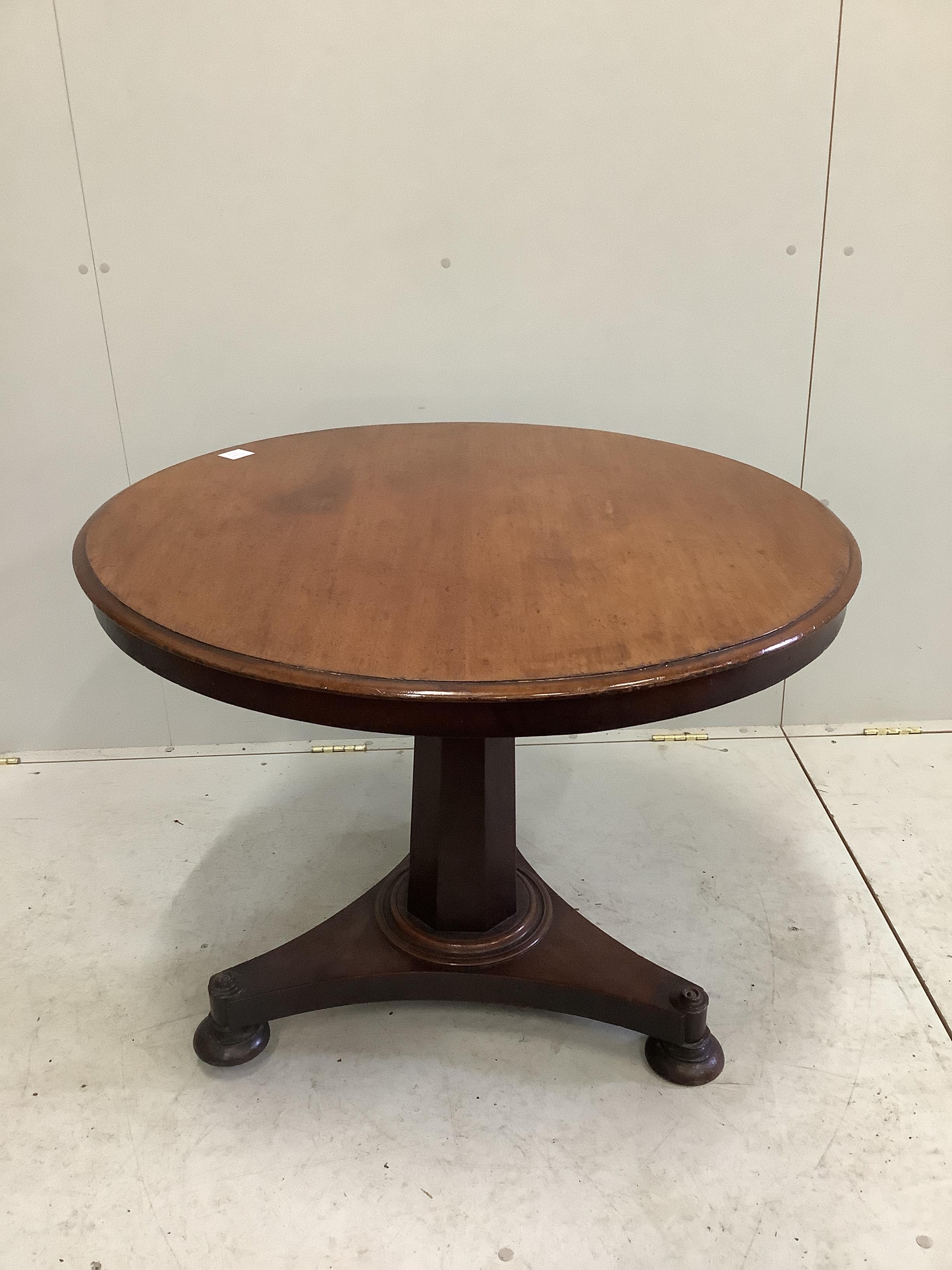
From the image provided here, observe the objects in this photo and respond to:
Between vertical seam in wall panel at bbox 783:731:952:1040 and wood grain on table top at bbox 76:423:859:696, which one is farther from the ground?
wood grain on table top at bbox 76:423:859:696

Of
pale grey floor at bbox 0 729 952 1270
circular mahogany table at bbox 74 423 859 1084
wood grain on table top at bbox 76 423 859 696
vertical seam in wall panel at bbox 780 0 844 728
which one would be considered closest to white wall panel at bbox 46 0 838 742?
vertical seam in wall panel at bbox 780 0 844 728

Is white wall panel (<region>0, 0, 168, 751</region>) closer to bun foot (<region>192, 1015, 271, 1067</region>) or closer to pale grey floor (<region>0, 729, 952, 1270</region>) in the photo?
pale grey floor (<region>0, 729, 952, 1270</region>)

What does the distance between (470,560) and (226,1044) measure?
2.87 ft

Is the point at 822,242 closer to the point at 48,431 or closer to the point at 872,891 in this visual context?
the point at 872,891

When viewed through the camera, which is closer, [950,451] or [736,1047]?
[736,1047]

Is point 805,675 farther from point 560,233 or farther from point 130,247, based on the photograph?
point 130,247

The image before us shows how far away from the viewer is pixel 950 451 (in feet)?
7.44

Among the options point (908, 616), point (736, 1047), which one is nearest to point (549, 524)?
point (736, 1047)

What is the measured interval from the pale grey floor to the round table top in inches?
29.7

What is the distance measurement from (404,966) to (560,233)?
1.46m

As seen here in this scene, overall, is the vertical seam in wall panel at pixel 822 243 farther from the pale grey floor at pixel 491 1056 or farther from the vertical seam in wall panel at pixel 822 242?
the pale grey floor at pixel 491 1056

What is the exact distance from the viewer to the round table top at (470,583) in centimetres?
99

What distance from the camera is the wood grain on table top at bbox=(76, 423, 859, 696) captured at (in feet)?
3.39

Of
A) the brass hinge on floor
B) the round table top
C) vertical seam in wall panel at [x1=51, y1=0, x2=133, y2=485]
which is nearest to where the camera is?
the round table top
